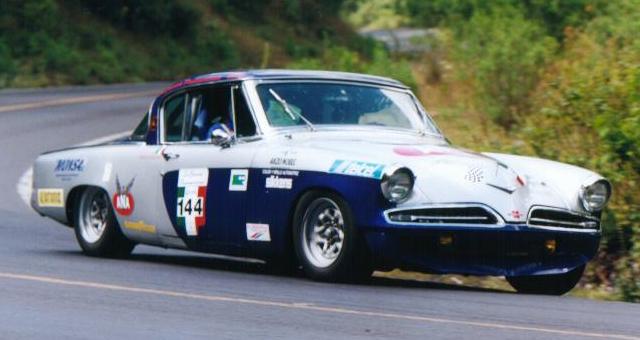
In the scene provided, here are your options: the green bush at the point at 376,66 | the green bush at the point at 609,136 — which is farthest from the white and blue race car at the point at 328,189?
the green bush at the point at 376,66

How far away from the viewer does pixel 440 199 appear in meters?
9.56

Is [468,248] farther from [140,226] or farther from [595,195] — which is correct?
[140,226]

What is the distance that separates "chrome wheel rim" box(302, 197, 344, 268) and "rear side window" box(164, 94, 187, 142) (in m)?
2.00

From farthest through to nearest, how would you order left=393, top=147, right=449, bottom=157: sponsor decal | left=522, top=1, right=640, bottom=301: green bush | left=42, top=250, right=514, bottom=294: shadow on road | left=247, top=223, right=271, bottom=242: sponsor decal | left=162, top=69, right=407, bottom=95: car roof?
left=522, top=1, right=640, bottom=301: green bush
left=162, top=69, right=407, bottom=95: car roof
left=247, top=223, right=271, bottom=242: sponsor decal
left=42, top=250, right=514, bottom=294: shadow on road
left=393, top=147, right=449, bottom=157: sponsor decal

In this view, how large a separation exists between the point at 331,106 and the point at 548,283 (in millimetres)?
2044

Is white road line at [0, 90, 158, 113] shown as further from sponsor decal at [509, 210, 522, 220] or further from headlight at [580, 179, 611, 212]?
sponsor decal at [509, 210, 522, 220]

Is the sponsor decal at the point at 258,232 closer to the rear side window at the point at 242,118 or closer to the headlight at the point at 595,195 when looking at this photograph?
the rear side window at the point at 242,118

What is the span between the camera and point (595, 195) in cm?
1017

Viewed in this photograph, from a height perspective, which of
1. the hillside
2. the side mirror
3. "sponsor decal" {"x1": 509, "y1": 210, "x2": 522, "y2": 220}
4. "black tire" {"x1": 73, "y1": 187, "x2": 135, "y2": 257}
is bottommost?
"black tire" {"x1": 73, "y1": 187, "x2": 135, "y2": 257}

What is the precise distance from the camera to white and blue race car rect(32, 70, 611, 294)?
31.4 feet

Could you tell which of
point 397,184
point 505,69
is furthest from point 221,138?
point 505,69

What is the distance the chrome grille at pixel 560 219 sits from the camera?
976 cm

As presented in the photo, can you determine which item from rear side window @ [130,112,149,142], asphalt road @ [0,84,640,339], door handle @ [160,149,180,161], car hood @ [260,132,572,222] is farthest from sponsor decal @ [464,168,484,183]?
rear side window @ [130,112,149,142]

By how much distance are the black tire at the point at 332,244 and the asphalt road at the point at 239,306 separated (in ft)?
0.37
